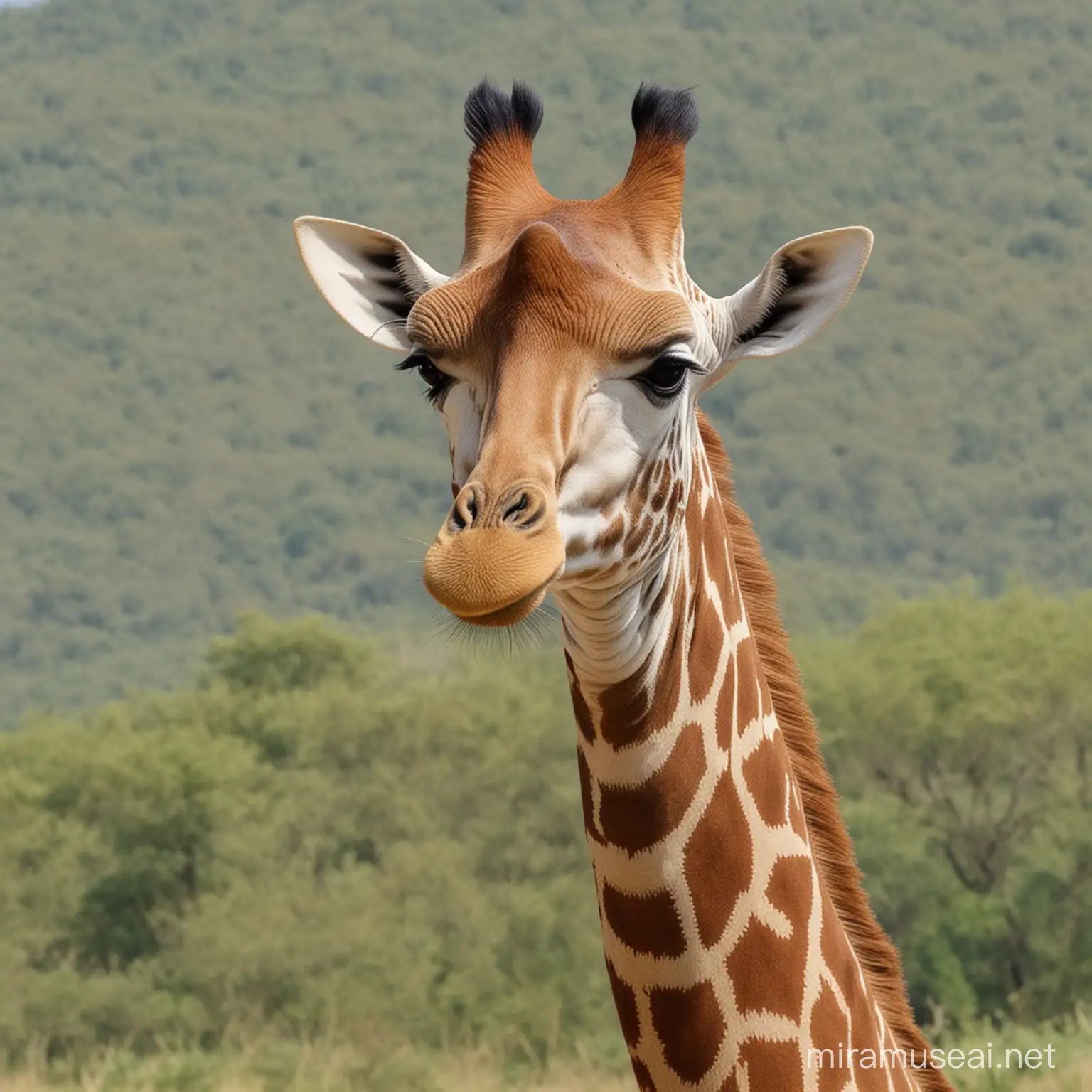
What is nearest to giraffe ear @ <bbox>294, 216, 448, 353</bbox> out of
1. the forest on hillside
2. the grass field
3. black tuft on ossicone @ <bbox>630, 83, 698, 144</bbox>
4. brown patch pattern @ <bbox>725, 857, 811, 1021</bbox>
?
black tuft on ossicone @ <bbox>630, 83, 698, 144</bbox>

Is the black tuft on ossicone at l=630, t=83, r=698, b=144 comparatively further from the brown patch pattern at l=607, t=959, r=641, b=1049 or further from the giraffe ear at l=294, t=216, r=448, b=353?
the brown patch pattern at l=607, t=959, r=641, b=1049

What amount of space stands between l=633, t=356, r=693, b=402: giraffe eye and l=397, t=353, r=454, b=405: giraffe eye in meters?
0.44

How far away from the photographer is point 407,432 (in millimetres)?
112375

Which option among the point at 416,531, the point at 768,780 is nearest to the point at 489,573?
the point at 768,780

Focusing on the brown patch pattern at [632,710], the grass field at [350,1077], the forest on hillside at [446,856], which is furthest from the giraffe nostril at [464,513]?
the forest on hillside at [446,856]

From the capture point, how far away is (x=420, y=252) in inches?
4225

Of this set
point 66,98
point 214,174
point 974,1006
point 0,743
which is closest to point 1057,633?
point 974,1006

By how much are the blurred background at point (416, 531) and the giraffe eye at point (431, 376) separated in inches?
18.5

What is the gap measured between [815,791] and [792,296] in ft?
4.14

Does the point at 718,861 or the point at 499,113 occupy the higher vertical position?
the point at 499,113

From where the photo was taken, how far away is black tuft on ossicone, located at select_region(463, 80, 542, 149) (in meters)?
4.85

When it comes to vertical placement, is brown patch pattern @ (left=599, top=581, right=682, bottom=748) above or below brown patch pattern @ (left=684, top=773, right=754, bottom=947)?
above

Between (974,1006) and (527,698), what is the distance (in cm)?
1583

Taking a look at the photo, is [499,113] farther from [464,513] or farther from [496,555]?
[496,555]
